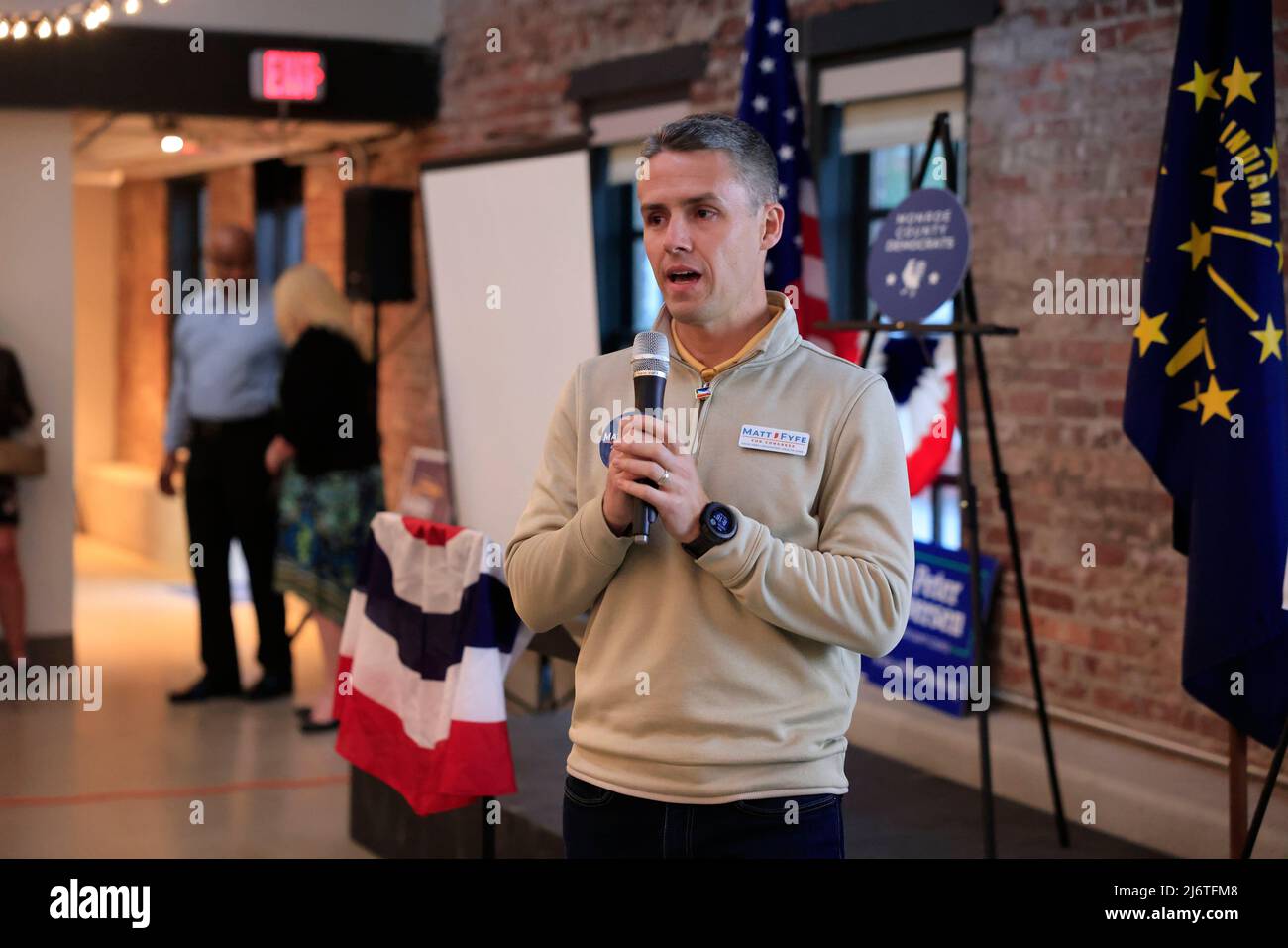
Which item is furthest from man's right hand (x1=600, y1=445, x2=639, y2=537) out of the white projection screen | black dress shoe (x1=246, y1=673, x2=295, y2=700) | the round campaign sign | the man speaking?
black dress shoe (x1=246, y1=673, x2=295, y2=700)

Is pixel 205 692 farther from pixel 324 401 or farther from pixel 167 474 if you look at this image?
pixel 324 401

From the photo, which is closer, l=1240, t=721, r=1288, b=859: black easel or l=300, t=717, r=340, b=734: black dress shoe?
l=1240, t=721, r=1288, b=859: black easel

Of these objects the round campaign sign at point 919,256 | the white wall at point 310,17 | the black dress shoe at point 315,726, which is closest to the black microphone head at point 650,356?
the round campaign sign at point 919,256

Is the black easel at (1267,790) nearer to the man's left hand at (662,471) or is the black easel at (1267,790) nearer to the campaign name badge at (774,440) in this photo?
the campaign name badge at (774,440)

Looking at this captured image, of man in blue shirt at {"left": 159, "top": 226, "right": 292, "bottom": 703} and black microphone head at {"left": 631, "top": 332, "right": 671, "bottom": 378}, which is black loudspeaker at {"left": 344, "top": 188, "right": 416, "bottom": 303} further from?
black microphone head at {"left": 631, "top": 332, "right": 671, "bottom": 378}

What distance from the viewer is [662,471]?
1.64m

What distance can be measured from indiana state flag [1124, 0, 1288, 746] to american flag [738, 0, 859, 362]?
1315 millimetres

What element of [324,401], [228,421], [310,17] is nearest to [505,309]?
[324,401]

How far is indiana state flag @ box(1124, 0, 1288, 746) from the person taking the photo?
319 cm

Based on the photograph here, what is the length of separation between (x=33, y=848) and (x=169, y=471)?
7.26 feet

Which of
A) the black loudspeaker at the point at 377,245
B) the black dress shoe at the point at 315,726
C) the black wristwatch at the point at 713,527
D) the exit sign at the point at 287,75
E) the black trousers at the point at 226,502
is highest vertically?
the exit sign at the point at 287,75

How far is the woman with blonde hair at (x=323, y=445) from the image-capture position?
5.41 m

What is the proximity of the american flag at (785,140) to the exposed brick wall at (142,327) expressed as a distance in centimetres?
706

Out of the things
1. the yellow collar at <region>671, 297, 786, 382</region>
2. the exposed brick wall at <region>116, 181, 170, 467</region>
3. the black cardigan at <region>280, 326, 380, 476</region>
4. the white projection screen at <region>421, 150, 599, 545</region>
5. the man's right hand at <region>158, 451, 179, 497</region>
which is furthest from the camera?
the exposed brick wall at <region>116, 181, 170, 467</region>
